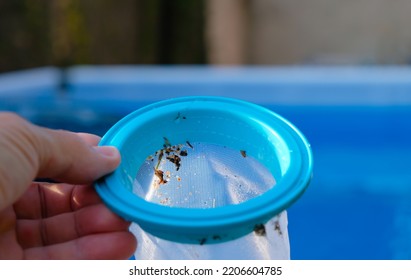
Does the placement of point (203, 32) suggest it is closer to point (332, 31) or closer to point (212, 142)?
point (332, 31)

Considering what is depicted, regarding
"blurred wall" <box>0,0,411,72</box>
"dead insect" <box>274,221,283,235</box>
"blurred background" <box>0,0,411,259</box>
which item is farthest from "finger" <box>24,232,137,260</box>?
"blurred wall" <box>0,0,411,72</box>

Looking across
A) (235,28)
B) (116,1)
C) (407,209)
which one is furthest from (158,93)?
(235,28)

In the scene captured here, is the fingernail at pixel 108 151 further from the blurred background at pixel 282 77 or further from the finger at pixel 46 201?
the blurred background at pixel 282 77

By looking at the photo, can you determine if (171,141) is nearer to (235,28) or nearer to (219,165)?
(219,165)

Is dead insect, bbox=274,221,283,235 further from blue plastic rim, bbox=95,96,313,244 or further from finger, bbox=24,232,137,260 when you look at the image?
finger, bbox=24,232,137,260

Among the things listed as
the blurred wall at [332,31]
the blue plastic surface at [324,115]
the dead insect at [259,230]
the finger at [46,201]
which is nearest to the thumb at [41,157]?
the finger at [46,201]
